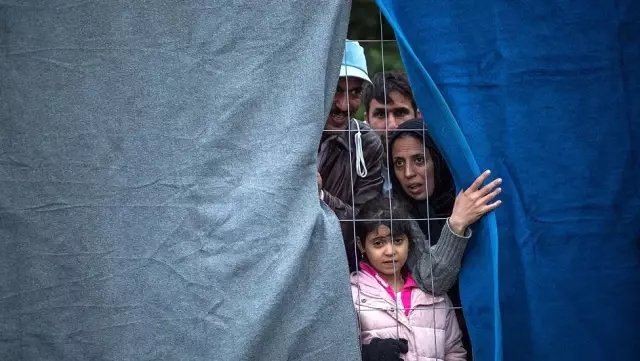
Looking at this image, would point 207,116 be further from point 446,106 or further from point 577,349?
point 577,349

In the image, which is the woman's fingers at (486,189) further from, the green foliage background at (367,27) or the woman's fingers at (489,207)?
the green foliage background at (367,27)

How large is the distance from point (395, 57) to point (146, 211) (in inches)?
201

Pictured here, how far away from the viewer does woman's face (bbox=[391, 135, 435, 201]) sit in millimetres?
3254

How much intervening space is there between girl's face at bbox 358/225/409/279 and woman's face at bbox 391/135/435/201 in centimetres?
19

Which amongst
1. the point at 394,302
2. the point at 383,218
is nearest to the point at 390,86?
the point at 383,218

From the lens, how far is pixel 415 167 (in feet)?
10.7

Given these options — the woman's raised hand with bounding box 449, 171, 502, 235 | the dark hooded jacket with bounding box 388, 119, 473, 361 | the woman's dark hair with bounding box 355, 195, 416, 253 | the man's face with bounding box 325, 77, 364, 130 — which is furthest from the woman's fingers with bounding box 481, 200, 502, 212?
the man's face with bounding box 325, 77, 364, 130

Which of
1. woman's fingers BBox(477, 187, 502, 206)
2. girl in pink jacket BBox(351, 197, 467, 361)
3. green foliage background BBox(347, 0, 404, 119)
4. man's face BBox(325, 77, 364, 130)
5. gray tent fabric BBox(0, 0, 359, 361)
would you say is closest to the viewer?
gray tent fabric BBox(0, 0, 359, 361)

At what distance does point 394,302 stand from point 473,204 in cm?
44

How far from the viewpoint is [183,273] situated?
112 inches

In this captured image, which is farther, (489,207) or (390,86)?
(390,86)

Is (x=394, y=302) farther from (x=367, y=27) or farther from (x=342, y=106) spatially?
(x=367, y=27)

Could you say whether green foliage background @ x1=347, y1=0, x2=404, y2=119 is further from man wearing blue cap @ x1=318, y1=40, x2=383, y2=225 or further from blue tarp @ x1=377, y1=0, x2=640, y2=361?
blue tarp @ x1=377, y1=0, x2=640, y2=361

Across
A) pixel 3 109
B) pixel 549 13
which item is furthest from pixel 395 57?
pixel 3 109
